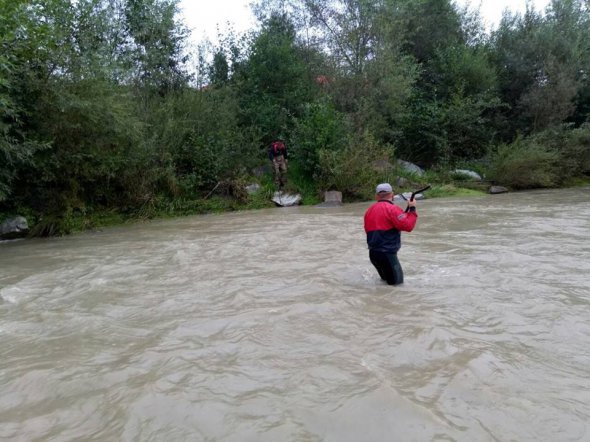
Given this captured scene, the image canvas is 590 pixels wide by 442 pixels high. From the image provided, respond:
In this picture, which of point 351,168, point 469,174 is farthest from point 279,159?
point 469,174

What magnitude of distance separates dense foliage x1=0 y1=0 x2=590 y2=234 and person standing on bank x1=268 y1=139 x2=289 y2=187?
0.82m

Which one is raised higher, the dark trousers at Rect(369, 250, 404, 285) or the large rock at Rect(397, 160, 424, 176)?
the large rock at Rect(397, 160, 424, 176)

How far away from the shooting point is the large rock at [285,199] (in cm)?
1772

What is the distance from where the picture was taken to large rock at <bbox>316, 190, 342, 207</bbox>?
17500 millimetres

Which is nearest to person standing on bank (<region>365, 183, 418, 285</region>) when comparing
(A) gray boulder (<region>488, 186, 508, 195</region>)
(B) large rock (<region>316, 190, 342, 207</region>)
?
(B) large rock (<region>316, 190, 342, 207</region>)

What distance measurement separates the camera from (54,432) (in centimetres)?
318

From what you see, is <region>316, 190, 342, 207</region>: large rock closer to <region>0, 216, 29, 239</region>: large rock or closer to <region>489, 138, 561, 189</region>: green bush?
<region>489, 138, 561, 189</region>: green bush

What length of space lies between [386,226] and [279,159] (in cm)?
1209

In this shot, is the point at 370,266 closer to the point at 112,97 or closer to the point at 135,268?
the point at 135,268

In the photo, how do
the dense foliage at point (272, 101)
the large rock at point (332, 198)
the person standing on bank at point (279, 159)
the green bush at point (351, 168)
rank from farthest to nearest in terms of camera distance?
the person standing on bank at point (279, 159)
the green bush at point (351, 168)
the large rock at point (332, 198)
the dense foliage at point (272, 101)

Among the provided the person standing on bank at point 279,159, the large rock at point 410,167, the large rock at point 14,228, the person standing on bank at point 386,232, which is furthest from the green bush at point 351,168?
the person standing on bank at point 386,232

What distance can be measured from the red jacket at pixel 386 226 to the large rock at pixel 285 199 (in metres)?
11.2

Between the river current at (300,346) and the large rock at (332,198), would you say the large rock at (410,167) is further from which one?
the river current at (300,346)

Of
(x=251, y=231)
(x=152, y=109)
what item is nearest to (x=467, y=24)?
(x=152, y=109)
